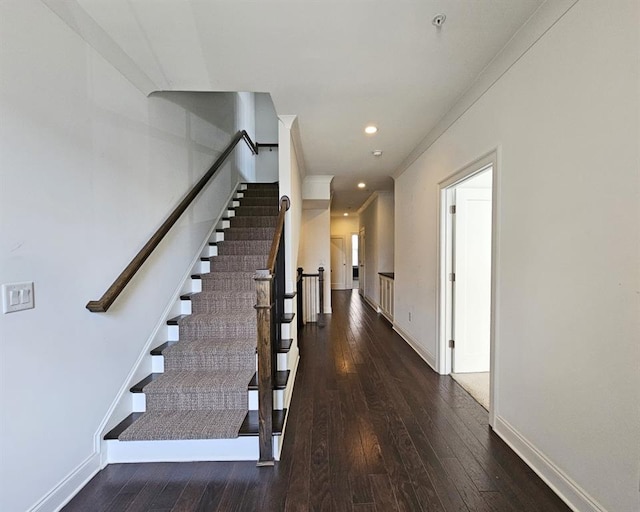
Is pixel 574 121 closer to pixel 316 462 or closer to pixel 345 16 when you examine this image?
pixel 345 16

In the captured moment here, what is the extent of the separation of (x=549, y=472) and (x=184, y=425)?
2129 mm

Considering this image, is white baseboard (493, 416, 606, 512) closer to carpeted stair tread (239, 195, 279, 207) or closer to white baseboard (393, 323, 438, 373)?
white baseboard (393, 323, 438, 373)

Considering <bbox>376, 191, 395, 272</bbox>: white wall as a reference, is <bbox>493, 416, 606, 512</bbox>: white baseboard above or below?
below

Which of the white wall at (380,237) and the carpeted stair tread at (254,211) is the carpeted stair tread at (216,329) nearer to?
the carpeted stair tread at (254,211)

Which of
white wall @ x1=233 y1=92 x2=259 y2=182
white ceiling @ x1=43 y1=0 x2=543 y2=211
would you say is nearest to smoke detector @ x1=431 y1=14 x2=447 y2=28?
white ceiling @ x1=43 y1=0 x2=543 y2=211

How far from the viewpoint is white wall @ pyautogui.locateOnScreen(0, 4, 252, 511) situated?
4.32 ft

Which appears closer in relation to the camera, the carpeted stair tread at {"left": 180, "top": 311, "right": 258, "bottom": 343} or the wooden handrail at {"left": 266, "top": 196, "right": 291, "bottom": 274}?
the wooden handrail at {"left": 266, "top": 196, "right": 291, "bottom": 274}

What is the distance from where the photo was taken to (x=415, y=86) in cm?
228

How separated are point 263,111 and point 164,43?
4.72 metres

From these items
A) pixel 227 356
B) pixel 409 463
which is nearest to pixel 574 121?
pixel 409 463

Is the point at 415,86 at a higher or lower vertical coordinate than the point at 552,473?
higher

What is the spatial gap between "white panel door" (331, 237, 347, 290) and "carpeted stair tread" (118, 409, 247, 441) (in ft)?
29.4

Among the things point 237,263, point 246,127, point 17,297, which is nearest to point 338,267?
point 246,127

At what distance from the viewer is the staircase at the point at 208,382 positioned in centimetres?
184
